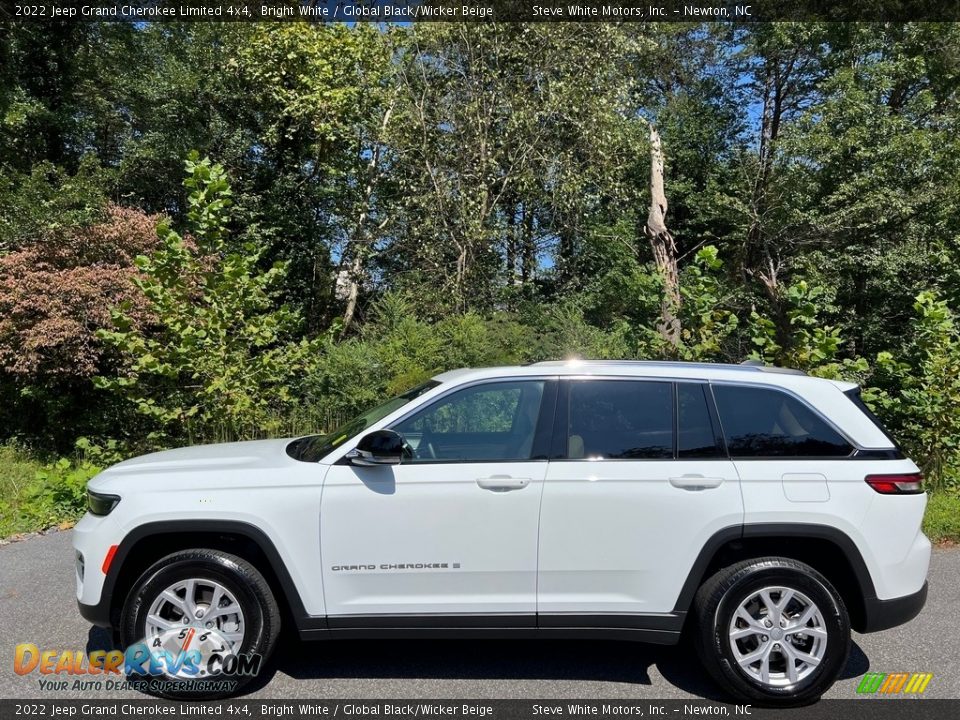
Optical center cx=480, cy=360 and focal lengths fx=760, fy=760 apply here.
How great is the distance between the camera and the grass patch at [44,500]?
7332mm

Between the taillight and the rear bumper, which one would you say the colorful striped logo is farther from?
the taillight

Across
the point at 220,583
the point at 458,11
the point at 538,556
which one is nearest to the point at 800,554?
the point at 538,556

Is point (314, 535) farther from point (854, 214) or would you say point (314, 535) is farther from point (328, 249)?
point (328, 249)

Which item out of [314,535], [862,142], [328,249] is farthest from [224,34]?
[314,535]

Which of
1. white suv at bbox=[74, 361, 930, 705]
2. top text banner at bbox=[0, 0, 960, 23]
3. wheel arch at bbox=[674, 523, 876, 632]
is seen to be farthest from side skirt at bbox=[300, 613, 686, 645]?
top text banner at bbox=[0, 0, 960, 23]

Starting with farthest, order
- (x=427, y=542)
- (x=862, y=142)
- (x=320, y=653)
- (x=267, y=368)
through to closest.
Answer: (x=862, y=142) → (x=267, y=368) → (x=320, y=653) → (x=427, y=542)

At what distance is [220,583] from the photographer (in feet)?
A: 13.0

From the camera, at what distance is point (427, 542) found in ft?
13.0

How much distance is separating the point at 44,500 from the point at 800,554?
23.4 feet

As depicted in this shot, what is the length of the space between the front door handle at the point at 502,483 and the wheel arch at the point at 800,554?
3.25 ft

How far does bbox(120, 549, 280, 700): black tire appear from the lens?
154 inches

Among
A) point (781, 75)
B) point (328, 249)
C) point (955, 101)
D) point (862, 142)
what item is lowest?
point (328, 249)

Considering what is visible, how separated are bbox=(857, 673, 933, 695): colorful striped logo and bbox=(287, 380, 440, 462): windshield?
2872 mm

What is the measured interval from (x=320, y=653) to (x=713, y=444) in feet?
8.45
